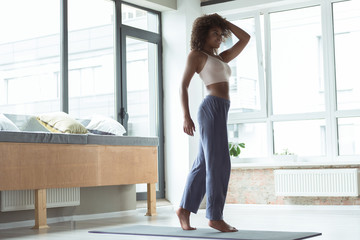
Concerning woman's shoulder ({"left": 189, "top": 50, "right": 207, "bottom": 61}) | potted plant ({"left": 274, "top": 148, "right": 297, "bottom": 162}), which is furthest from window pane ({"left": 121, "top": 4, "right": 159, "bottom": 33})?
woman's shoulder ({"left": 189, "top": 50, "right": 207, "bottom": 61})

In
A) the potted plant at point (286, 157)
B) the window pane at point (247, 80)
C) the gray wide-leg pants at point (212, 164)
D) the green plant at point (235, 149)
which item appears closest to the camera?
the gray wide-leg pants at point (212, 164)

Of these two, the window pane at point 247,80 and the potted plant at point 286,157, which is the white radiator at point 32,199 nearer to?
the potted plant at point 286,157

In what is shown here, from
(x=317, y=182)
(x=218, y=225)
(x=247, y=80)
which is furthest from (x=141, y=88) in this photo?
(x=218, y=225)

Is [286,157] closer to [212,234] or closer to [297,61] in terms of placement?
[297,61]

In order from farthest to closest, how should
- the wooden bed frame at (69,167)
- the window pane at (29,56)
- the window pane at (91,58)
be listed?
the window pane at (91,58), the window pane at (29,56), the wooden bed frame at (69,167)

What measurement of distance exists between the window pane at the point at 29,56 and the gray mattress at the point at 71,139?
28.1 inches

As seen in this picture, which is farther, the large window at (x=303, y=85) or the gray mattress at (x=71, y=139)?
the large window at (x=303, y=85)

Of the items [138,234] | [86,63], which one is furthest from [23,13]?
[138,234]

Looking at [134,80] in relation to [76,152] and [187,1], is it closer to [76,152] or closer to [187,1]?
[187,1]

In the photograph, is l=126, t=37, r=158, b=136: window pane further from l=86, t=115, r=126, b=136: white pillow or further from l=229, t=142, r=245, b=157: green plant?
l=86, t=115, r=126, b=136: white pillow

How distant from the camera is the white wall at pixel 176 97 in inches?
251

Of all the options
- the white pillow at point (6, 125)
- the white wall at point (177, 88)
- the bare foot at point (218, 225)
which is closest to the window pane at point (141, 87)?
the white wall at point (177, 88)

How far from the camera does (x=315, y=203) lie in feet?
19.2

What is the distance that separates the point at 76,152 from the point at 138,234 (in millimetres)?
1223
